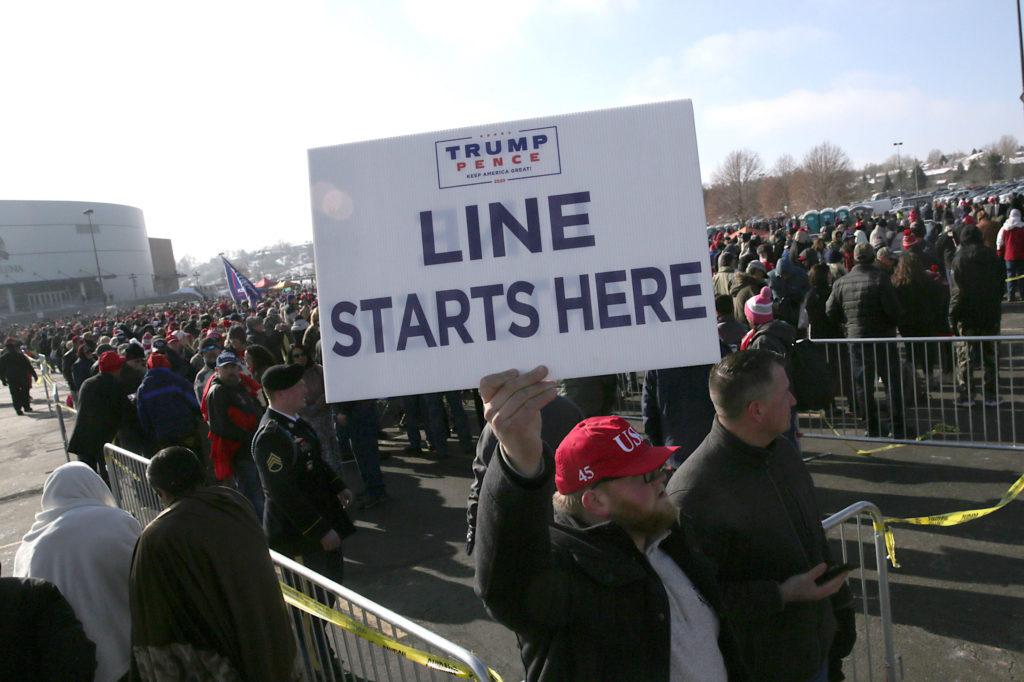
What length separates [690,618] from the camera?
2.05 m

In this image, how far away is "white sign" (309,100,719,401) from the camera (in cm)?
192

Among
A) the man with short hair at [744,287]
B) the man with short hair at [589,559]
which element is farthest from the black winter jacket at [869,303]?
the man with short hair at [589,559]

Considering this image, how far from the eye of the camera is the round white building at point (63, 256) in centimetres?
8438

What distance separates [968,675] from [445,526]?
14.1 feet

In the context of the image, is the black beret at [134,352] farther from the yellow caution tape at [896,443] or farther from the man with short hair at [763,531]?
the yellow caution tape at [896,443]

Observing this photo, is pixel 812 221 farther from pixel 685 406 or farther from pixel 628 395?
pixel 685 406

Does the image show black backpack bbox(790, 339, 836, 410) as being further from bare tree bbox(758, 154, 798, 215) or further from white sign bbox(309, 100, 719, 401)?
bare tree bbox(758, 154, 798, 215)

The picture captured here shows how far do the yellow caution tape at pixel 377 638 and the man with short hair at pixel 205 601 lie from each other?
0.70 feet

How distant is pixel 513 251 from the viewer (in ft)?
6.40

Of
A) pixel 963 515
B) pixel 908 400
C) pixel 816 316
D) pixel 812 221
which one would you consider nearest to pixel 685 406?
pixel 963 515

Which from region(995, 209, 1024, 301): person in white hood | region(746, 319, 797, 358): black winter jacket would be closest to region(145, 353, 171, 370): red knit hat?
region(746, 319, 797, 358): black winter jacket

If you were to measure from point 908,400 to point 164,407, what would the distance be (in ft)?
25.3

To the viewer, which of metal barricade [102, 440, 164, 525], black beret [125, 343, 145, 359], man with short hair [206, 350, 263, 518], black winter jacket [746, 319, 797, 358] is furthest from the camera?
black beret [125, 343, 145, 359]

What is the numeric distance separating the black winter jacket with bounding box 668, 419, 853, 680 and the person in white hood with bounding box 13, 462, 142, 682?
254 cm
